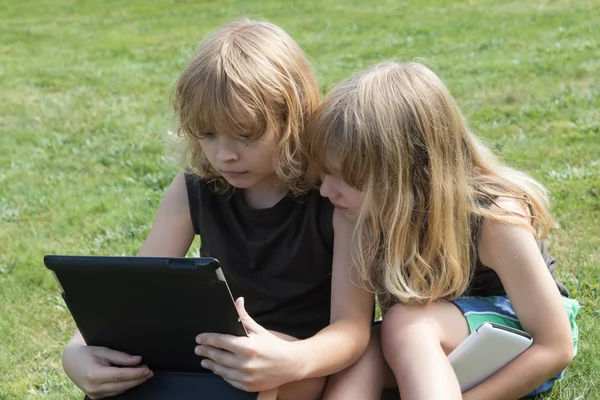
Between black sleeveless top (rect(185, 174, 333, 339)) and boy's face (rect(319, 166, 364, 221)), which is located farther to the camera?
black sleeveless top (rect(185, 174, 333, 339))

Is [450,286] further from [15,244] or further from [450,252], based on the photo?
[15,244]

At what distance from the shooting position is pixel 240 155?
235cm

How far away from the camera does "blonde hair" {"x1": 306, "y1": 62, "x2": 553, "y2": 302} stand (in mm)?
2322

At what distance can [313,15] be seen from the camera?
12453mm

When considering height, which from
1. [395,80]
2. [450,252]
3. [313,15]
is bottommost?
[313,15]

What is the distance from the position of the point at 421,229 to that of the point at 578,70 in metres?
4.94

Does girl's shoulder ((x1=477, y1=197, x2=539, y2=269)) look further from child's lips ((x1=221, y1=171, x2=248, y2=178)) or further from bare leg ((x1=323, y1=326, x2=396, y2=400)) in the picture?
child's lips ((x1=221, y1=171, x2=248, y2=178))

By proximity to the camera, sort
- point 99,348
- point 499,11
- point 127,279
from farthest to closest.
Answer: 1. point 499,11
2. point 99,348
3. point 127,279

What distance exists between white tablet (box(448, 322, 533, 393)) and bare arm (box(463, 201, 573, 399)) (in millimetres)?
30

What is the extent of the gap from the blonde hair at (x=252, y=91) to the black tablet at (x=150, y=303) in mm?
511

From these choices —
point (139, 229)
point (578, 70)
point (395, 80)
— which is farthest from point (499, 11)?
point (395, 80)

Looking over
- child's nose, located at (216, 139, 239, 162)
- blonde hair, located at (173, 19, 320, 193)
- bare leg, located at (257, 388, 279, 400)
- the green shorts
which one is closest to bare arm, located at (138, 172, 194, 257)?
blonde hair, located at (173, 19, 320, 193)

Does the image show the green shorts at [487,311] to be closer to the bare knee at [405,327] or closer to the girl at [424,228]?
the girl at [424,228]

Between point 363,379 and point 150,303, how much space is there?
27.7 inches
